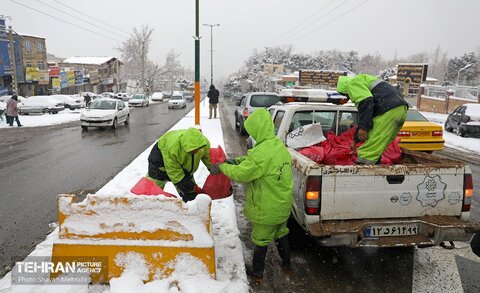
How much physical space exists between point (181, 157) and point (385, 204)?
7.27ft

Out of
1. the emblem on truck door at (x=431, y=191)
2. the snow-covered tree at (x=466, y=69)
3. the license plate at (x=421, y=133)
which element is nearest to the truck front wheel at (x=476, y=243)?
the emblem on truck door at (x=431, y=191)

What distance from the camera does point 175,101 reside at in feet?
112

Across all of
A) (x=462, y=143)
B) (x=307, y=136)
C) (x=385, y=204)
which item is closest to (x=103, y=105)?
(x=307, y=136)

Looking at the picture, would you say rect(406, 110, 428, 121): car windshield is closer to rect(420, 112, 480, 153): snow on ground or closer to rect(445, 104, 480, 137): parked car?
rect(420, 112, 480, 153): snow on ground

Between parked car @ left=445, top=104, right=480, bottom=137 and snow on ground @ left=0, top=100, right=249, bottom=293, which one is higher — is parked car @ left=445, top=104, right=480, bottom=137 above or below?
above

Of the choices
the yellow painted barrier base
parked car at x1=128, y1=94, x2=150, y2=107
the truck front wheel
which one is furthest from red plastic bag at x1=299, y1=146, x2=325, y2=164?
parked car at x1=128, y1=94, x2=150, y2=107

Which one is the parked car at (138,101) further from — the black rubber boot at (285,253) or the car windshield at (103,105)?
the black rubber boot at (285,253)

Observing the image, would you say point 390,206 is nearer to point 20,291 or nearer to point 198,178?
point 20,291

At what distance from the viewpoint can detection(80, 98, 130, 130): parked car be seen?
635 inches

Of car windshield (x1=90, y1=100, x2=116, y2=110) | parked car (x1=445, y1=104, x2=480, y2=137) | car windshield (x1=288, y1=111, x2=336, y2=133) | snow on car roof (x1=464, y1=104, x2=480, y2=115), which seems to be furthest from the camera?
car windshield (x1=90, y1=100, x2=116, y2=110)

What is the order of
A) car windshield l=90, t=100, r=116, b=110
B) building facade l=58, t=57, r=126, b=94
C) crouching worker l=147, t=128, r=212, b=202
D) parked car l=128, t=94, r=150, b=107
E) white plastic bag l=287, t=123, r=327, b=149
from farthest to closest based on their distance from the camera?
building facade l=58, t=57, r=126, b=94 < parked car l=128, t=94, r=150, b=107 < car windshield l=90, t=100, r=116, b=110 < white plastic bag l=287, t=123, r=327, b=149 < crouching worker l=147, t=128, r=212, b=202

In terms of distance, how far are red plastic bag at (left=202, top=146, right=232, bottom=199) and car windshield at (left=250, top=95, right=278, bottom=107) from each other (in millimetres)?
10181

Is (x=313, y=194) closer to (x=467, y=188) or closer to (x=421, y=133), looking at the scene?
(x=467, y=188)

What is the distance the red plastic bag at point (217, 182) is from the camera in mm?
3971
